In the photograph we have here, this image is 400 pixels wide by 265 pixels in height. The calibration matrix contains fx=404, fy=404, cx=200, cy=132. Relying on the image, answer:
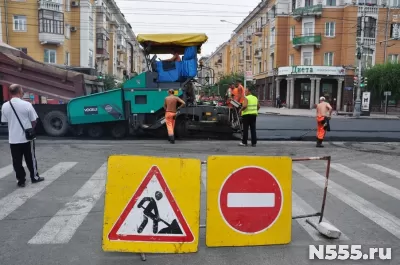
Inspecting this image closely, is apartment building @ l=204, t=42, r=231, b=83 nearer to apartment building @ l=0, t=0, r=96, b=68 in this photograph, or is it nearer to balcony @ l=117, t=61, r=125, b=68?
balcony @ l=117, t=61, r=125, b=68

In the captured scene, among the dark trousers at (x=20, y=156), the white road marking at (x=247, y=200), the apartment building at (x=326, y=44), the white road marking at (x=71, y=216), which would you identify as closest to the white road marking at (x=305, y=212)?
the white road marking at (x=247, y=200)

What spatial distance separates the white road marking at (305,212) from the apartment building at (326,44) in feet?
136

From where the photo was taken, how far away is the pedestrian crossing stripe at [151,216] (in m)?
4.08

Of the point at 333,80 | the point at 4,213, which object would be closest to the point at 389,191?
the point at 4,213

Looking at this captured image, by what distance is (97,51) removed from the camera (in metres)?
53.6

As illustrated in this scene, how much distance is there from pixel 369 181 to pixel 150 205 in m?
5.43

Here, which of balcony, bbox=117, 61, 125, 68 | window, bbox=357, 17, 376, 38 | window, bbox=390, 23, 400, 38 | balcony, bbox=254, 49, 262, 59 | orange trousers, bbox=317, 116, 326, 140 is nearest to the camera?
orange trousers, bbox=317, 116, 326, 140

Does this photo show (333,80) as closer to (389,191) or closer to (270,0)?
(270,0)

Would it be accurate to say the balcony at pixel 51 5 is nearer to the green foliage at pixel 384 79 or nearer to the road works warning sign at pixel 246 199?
the green foliage at pixel 384 79

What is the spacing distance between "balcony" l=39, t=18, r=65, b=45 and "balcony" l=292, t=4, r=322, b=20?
2827cm

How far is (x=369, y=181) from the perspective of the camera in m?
7.95

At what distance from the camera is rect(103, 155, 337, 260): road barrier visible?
4070 millimetres

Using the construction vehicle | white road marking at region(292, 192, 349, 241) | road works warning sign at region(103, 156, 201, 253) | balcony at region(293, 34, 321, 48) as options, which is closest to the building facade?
the construction vehicle

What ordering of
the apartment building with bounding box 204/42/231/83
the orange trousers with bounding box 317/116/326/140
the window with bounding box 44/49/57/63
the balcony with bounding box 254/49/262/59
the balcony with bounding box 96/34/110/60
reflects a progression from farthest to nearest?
the apartment building with bounding box 204/42/231/83
the balcony with bounding box 254/49/262/59
the balcony with bounding box 96/34/110/60
the window with bounding box 44/49/57/63
the orange trousers with bounding box 317/116/326/140
